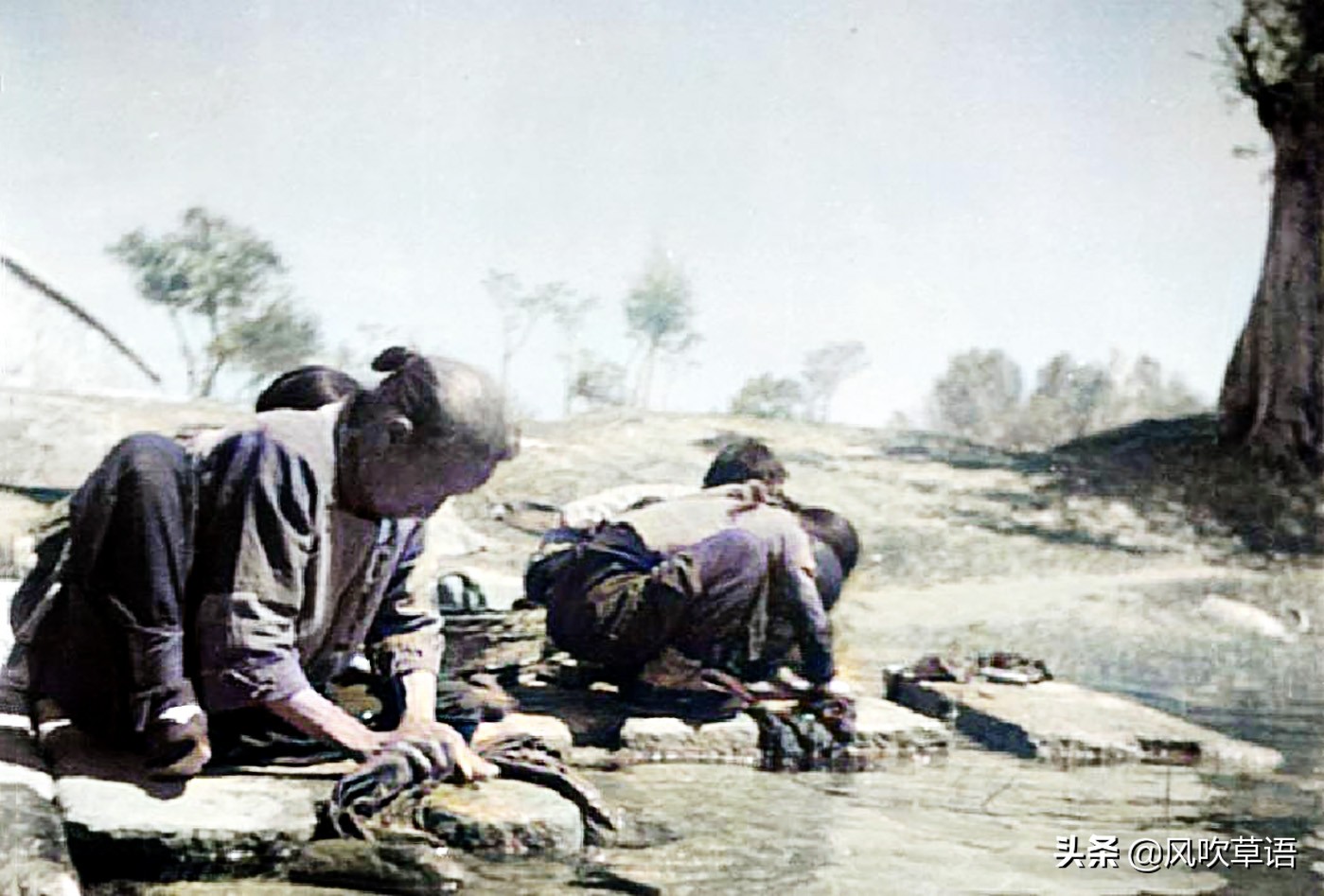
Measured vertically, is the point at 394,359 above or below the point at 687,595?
above

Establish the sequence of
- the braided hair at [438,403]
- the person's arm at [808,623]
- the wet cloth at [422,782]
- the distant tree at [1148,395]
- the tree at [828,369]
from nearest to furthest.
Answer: the wet cloth at [422,782], the braided hair at [438,403], the person's arm at [808,623], the tree at [828,369], the distant tree at [1148,395]

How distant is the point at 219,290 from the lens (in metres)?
3.81

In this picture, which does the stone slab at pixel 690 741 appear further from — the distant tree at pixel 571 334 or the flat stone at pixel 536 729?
the distant tree at pixel 571 334

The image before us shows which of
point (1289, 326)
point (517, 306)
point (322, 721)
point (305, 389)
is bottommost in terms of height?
point (322, 721)

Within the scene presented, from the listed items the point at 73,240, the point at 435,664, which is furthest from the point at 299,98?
the point at 435,664

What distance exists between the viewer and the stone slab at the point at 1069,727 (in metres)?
4.05

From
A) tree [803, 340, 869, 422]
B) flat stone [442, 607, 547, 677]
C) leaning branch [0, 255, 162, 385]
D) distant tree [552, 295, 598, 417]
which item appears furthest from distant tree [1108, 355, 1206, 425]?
leaning branch [0, 255, 162, 385]

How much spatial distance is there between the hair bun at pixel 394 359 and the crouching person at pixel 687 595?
733 mm

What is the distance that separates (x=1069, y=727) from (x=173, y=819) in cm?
231

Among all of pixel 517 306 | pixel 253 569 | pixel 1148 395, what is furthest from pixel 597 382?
pixel 1148 395

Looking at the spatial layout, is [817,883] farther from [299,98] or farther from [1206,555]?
[299,98]

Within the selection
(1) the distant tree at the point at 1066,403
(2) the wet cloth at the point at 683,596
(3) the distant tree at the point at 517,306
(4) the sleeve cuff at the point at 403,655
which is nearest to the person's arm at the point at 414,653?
(4) the sleeve cuff at the point at 403,655

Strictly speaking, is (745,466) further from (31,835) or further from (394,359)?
(31,835)

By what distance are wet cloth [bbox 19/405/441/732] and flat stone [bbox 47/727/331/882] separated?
136 millimetres
